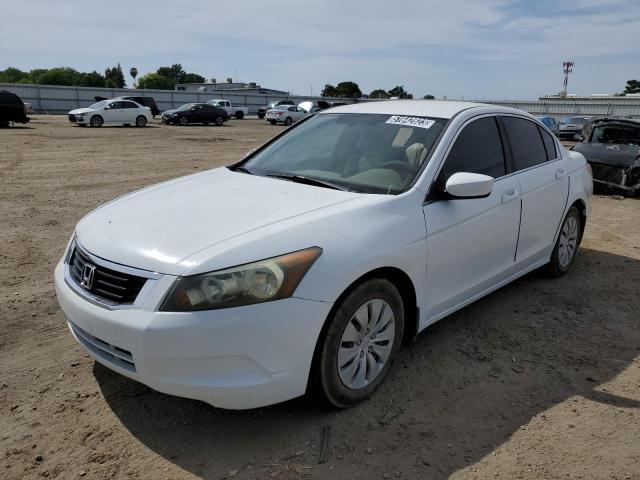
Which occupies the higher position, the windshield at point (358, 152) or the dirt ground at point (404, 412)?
the windshield at point (358, 152)

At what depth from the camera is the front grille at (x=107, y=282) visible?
2576mm

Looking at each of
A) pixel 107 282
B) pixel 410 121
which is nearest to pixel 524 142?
pixel 410 121

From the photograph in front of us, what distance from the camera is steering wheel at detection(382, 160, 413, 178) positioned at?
11.4ft

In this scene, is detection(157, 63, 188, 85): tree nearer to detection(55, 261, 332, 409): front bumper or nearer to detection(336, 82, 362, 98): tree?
detection(336, 82, 362, 98): tree

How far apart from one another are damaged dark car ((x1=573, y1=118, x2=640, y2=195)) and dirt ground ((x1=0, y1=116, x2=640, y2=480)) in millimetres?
6497

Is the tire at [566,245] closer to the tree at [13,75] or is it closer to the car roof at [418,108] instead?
the car roof at [418,108]

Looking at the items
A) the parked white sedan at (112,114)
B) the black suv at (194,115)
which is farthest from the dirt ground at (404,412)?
the black suv at (194,115)

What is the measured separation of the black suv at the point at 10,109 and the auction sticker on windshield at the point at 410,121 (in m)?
25.5

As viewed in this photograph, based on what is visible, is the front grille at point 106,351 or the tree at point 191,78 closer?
the front grille at point 106,351

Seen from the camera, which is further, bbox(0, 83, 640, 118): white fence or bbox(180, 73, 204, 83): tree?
bbox(180, 73, 204, 83): tree

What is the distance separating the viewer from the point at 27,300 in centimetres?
443

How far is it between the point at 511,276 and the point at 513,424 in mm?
1596

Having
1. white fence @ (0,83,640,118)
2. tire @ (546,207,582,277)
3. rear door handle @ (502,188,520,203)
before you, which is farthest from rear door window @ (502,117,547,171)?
white fence @ (0,83,640,118)

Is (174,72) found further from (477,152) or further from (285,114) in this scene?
(477,152)
